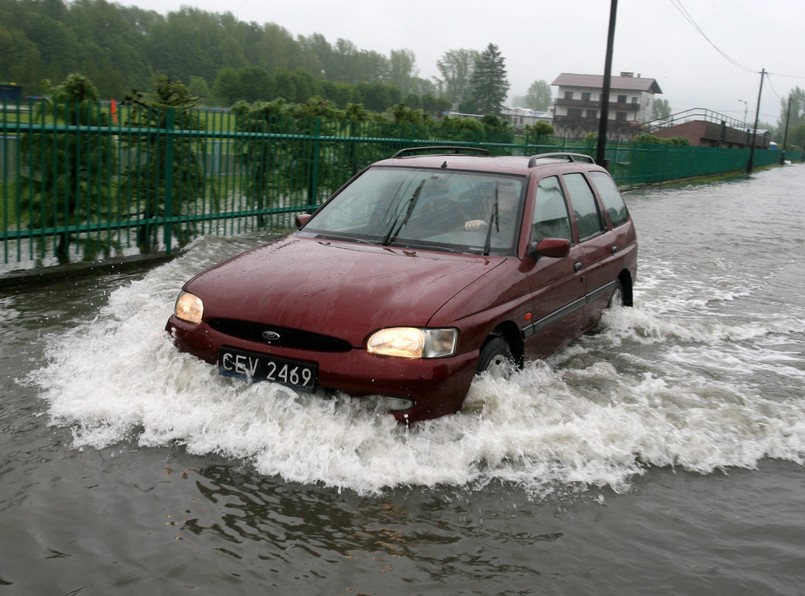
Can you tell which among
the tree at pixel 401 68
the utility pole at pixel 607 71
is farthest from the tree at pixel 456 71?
the utility pole at pixel 607 71

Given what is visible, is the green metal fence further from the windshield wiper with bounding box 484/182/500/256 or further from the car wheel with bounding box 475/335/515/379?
the car wheel with bounding box 475/335/515/379

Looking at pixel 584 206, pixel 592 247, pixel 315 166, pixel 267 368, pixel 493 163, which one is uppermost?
pixel 493 163

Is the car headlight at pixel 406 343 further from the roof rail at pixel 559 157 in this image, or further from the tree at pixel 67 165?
the tree at pixel 67 165


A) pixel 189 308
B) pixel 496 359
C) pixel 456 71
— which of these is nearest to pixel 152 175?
pixel 189 308

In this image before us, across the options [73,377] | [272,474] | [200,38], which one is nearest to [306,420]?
[272,474]

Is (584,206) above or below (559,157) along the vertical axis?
below

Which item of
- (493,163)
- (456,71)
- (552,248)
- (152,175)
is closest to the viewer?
(552,248)

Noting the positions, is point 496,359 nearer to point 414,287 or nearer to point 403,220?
point 414,287

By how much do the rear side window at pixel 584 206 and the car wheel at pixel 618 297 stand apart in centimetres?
75

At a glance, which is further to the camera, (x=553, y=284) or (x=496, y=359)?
(x=553, y=284)

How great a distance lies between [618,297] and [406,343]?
4024 mm

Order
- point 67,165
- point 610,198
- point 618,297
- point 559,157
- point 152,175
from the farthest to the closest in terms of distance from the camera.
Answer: point 152,175, point 67,165, point 618,297, point 610,198, point 559,157

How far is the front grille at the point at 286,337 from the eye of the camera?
4.39m

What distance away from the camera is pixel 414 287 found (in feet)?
15.3
